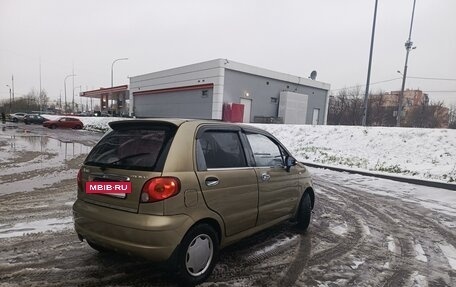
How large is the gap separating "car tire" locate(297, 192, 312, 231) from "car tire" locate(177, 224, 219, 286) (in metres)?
2.20

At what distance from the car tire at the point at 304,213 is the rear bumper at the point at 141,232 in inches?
105

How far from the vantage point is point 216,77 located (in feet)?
96.5

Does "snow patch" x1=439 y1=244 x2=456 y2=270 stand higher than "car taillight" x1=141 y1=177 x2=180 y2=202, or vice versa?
"car taillight" x1=141 y1=177 x2=180 y2=202

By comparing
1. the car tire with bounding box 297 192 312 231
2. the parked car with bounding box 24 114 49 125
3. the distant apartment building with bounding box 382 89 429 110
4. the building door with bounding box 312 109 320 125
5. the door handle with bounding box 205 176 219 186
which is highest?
the distant apartment building with bounding box 382 89 429 110

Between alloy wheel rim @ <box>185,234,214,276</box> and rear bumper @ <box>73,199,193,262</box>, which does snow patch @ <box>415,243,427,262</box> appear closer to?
alloy wheel rim @ <box>185,234,214,276</box>

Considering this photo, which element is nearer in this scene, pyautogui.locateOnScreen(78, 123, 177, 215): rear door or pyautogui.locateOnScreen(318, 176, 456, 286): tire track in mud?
pyautogui.locateOnScreen(78, 123, 177, 215): rear door

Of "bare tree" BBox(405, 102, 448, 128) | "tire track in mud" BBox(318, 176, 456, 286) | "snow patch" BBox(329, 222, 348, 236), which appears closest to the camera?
"tire track in mud" BBox(318, 176, 456, 286)

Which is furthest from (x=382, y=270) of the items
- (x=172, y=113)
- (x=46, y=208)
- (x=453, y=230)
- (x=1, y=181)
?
(x=172, y=113)

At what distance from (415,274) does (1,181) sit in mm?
8884

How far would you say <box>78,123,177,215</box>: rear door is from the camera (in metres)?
3.21

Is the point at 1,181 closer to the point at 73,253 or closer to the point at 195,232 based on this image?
the point at 73,253

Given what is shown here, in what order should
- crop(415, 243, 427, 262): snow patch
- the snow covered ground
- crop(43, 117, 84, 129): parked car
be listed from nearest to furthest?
crop(415, 243, 427, 262): snow patch → the snow covered ground → crop(43, 117, 84, 129): parked car

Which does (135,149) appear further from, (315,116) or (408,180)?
(315,116)

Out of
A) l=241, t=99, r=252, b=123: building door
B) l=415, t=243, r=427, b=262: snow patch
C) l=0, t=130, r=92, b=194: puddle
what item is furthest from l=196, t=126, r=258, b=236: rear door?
l=241, t=99, r=252, b=123: building door
